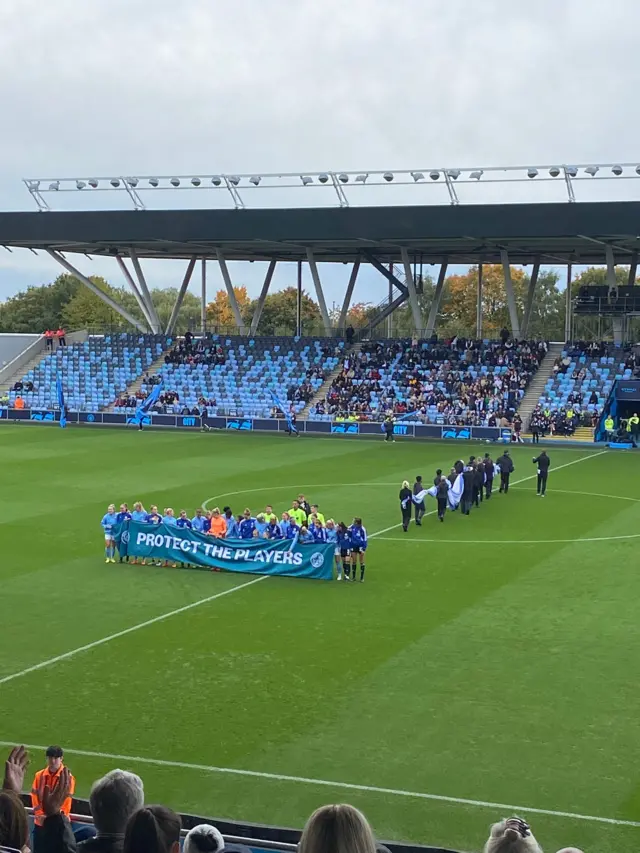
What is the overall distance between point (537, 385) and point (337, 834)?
55.5 m

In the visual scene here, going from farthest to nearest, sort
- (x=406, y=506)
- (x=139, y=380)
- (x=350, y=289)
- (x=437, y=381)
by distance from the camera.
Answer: (x=350, y=289) < (x=139, y=380) < (x=437, y=381) < (x=406, y=506)

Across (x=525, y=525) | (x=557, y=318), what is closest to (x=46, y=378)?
(x=525, y=525)

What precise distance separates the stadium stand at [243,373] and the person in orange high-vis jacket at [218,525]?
35829mm

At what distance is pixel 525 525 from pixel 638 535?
2.94 m

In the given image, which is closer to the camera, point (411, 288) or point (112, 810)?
point (112, 810)

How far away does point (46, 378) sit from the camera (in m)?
69.1

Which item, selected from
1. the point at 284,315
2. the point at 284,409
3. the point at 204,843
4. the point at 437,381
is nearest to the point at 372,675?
the point at 204,843

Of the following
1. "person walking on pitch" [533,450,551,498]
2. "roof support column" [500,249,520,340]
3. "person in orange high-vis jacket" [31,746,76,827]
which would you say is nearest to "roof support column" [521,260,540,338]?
"roof support column" [500,249,520,340]

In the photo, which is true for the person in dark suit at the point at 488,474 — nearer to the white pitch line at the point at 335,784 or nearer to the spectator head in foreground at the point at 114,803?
the white pitch line at the point at 335,784

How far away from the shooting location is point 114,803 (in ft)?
19.2

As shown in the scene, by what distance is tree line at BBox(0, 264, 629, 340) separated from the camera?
379 feet

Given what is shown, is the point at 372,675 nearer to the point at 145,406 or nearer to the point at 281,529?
the point at 281,529

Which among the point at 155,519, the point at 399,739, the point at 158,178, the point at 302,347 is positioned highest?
the point at 158,178

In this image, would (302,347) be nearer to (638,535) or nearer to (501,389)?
(501,389)
